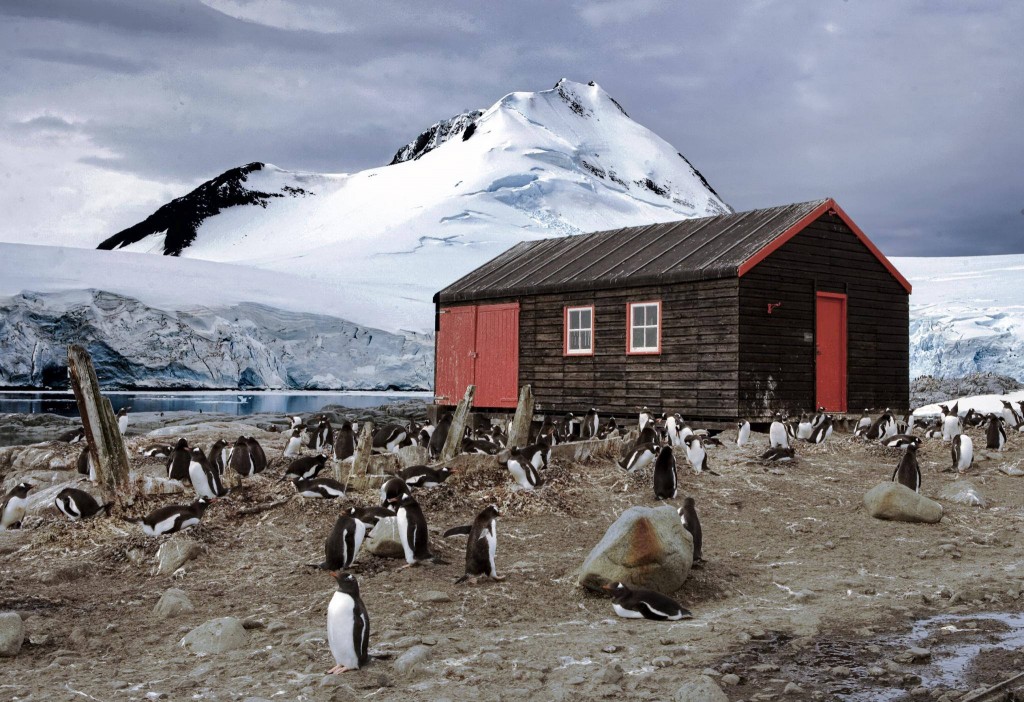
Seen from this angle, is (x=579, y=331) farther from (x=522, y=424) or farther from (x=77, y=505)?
(x=77, y=505)

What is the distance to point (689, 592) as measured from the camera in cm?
809

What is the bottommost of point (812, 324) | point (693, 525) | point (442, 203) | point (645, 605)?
point (645, 605)

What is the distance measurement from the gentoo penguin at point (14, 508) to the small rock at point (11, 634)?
199 inches

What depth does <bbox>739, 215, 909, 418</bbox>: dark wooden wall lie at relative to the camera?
62.7ft

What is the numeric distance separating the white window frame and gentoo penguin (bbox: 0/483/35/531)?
12455 millimetres

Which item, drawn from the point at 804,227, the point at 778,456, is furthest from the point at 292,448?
the point at 804,227

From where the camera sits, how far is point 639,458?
12.0 metres

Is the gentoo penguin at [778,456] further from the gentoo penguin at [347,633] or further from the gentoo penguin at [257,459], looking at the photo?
the gentoo penguin at [347,633]

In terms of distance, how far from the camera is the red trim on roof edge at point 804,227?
1898 centimetres

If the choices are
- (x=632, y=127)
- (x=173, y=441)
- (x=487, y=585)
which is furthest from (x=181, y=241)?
(x=487, y=585)

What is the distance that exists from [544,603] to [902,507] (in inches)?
205

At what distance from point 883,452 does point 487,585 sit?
385 inches

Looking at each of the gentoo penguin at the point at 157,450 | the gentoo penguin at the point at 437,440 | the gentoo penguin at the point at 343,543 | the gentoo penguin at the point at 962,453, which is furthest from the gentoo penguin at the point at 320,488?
the gentoo penguin at the point at 962,453

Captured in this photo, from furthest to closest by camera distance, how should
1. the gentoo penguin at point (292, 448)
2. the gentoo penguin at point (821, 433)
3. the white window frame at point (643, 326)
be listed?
1. the white window frame at point (643, 326)
2. the gentoo penguin at point (821, 433)
3. the gentoo penguin at point (292, 448)
